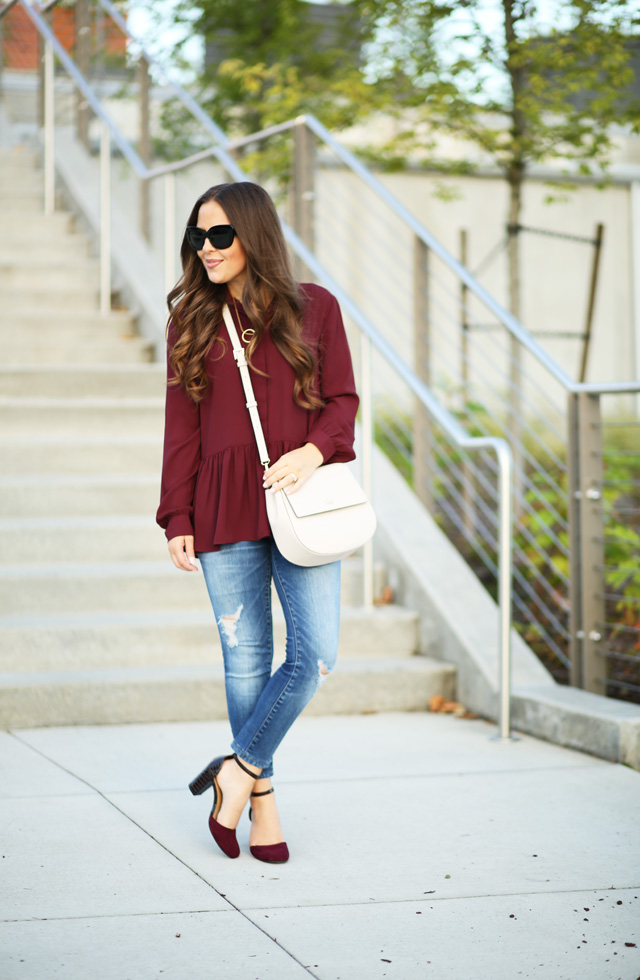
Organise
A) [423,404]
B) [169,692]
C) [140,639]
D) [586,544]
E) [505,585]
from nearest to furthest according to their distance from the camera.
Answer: [505,585] < [169,692] < [586,544] < [140,639] < [423,404]

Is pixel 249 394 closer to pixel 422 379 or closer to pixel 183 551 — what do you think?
pixel 183 551

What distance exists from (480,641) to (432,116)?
4.46 m

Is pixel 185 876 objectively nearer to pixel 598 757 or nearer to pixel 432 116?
pixel 598 757

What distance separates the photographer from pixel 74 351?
6.58m

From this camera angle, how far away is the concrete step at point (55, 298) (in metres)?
6.90

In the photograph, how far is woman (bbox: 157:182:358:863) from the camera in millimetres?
2729

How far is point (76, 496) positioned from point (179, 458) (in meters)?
2.54

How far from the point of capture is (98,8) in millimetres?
8906

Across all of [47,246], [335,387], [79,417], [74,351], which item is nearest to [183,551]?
[335,387]

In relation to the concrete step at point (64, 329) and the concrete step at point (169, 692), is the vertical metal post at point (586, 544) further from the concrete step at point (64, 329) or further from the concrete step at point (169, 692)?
the concrete step at point (64, 329)

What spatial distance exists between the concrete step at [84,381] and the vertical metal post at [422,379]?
144 centimetres

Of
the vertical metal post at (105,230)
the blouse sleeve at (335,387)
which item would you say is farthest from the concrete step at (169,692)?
the vertical metal post at (105,230)

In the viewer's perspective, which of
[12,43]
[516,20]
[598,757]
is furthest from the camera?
[12,43]

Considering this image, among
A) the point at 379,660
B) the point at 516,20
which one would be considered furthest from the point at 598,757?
the point at 516,20
